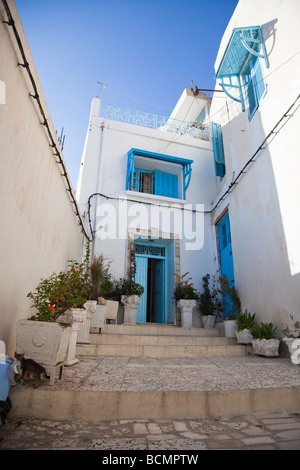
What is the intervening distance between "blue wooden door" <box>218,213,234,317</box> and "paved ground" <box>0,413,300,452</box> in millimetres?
4385

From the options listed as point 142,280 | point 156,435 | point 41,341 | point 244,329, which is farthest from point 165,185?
point 156,435

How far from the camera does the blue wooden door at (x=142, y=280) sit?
21.6 feet

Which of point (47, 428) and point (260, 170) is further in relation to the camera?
point (260, 170)

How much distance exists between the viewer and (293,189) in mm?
3838

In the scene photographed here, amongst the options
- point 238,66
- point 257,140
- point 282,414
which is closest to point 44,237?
point 282,414

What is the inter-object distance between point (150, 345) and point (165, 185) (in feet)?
17.6

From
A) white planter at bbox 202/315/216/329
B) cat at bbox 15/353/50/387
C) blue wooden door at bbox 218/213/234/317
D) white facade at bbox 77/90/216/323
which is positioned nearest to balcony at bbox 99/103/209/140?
white facade at bbox 77/90/216/323

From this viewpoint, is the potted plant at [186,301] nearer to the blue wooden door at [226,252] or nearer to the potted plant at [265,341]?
the blue wooden door at [226,252]

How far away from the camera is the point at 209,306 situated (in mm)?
6293

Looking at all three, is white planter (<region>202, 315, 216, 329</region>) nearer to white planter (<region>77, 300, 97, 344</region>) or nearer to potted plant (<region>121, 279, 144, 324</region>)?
potted plant (<region>121, 279, 144, 324</region>)

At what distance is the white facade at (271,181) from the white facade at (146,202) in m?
1.52

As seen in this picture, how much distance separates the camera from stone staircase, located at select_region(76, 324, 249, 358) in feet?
→ 11.5

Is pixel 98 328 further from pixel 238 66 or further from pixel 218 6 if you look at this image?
pixel 218 6
